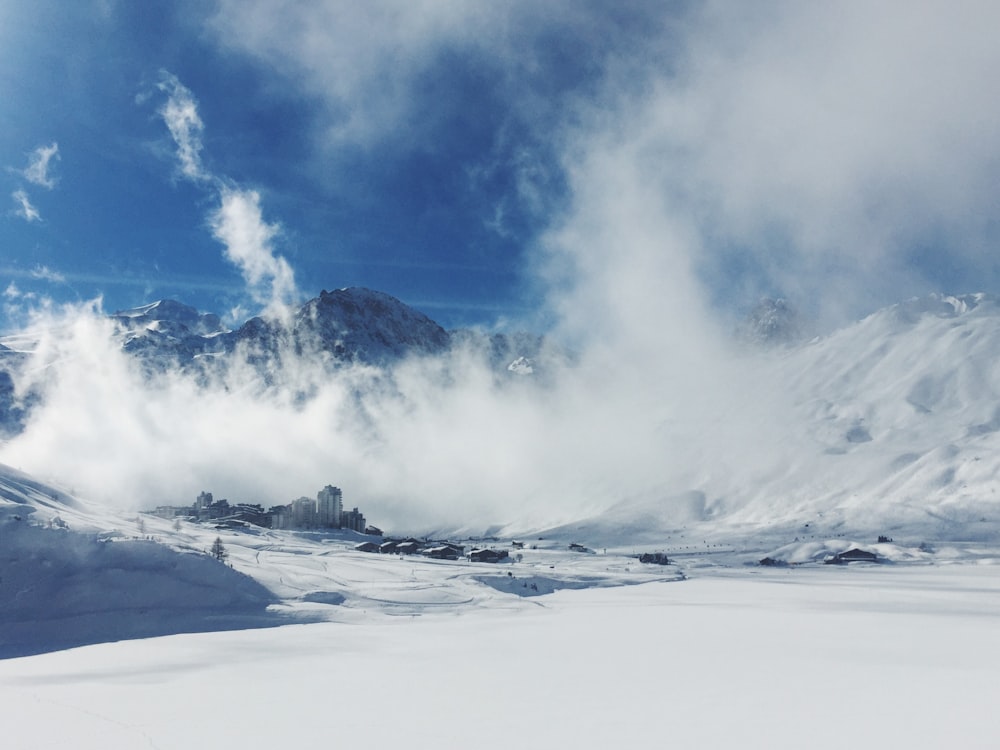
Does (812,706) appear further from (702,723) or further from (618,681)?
(618,681)

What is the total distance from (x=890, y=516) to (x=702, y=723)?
145 m

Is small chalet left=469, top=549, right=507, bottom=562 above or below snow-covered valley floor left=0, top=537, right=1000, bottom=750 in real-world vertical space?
above

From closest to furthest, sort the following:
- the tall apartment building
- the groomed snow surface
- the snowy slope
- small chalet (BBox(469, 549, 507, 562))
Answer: the groomed snow surface
the snowy slope
small chalet (BBox(469, 549, 507, 562))
the tall apartment building

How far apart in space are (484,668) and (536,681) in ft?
9.39

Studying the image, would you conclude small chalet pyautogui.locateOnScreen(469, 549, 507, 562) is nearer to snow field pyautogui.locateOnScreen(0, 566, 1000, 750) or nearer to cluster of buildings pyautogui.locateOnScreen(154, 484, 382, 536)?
snow field pyautogui.locateOnScreen(0, 566, 1000, 750)

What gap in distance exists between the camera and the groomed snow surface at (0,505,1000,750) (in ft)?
44.4

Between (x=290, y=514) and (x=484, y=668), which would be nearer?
(x=484, y=668)

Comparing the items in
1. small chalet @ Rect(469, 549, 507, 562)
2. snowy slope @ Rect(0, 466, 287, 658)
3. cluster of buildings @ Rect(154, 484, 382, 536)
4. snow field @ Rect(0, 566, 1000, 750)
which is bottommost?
→ snow field @ Rect(0, 566, 1000, 750)

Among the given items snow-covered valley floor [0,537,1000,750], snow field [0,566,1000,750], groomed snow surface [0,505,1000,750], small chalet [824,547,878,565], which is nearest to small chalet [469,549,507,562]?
groomed snow surface [0,505,1000,750]

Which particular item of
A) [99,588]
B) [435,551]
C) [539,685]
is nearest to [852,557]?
[435,551]

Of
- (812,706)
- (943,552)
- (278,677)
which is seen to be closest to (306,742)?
(278,677)

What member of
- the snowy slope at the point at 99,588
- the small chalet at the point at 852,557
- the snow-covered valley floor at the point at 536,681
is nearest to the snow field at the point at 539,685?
the snow-covered valley floor at the point at 536,681

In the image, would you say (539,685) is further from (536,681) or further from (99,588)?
(99,588)

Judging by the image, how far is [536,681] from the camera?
18.6 meters
